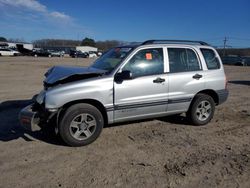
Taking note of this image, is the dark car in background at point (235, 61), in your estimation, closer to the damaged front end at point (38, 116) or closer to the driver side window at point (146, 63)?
the driver side window at point (146, 63)

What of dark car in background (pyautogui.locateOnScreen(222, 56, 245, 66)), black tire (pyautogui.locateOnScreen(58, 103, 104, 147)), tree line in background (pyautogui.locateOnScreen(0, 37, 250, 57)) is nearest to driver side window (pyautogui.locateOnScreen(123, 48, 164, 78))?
black tire (pyautogui.locateOnScreen(58, 103, 104, 147))

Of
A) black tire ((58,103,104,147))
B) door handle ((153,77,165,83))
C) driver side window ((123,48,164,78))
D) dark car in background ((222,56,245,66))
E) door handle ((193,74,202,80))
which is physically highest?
dark car in background ((222,56,245,66))

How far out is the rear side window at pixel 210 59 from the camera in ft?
20.2

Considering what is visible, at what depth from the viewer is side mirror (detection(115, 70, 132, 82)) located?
16.2 feet

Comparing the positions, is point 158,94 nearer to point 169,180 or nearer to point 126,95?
point 126,95

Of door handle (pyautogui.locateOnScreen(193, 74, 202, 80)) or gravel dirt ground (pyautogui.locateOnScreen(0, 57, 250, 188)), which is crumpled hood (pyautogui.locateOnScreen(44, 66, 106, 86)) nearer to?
gravel dirt ground (pyautogui.locateOnScreen(0, 57, 250, 188))

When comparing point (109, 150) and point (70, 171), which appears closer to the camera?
point (70, 171)

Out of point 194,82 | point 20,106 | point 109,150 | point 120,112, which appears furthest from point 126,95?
point 20,106

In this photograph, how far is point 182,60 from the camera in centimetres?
585

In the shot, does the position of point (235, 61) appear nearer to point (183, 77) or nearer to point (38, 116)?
point (183, 77)

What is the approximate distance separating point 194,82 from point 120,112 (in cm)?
184

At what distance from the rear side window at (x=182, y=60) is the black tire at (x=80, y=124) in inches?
74.7

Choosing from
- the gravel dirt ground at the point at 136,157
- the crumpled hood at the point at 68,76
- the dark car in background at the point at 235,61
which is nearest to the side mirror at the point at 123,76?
the crumpled hood at the point at 68,76

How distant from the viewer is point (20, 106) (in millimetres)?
7867
